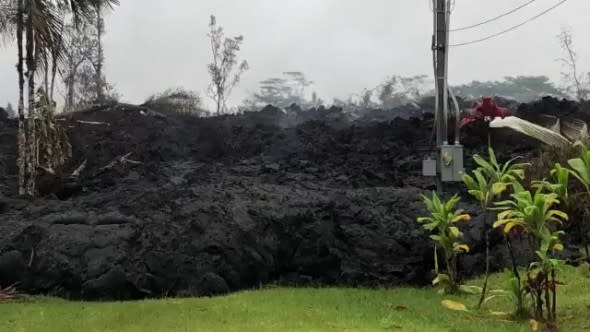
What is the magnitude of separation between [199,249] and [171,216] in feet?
3.01

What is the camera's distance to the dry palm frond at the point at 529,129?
24.1 feet

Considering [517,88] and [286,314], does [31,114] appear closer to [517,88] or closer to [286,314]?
[286,314]

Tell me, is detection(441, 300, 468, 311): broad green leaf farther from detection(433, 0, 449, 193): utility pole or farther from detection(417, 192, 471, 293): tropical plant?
detection(433, 0, 449, 193): utility pole

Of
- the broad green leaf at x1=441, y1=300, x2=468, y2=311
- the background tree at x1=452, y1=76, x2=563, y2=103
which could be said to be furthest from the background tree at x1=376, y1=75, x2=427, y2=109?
the broad green leaf at x1=441, y1=300, x2=468, y2=311

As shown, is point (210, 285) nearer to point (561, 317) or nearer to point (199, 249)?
point (199, 249)

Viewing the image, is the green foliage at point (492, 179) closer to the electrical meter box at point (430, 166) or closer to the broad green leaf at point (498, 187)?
the broad green leaf at point (498, 187)

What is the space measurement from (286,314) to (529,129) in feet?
12.6

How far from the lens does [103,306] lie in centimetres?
700

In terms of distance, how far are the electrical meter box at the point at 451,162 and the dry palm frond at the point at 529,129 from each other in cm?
56

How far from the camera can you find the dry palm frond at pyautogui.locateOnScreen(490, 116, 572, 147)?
24.1ft

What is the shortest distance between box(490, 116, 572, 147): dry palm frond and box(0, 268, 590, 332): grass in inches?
69.4

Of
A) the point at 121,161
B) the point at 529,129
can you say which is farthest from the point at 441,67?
the point at 121,161

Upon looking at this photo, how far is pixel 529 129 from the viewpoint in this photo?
7645 mm

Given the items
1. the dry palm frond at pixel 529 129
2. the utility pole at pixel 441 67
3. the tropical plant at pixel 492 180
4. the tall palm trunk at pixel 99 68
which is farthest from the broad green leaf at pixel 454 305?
the tall palm trunk at pixel 99 68
